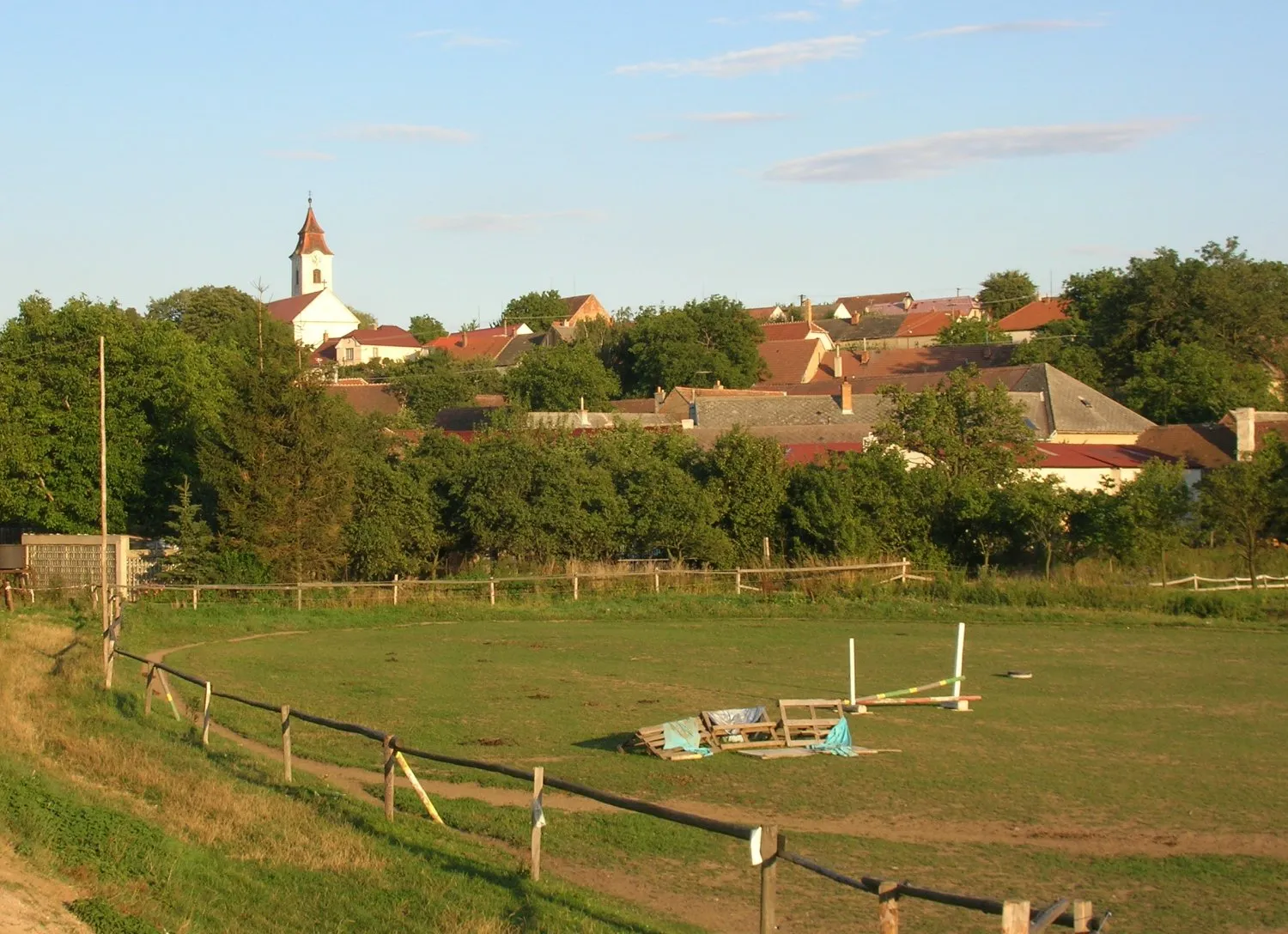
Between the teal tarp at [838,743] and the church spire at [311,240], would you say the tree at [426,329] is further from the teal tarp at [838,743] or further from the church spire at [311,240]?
the teal tarp at [838,743]

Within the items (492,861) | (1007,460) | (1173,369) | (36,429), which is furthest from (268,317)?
(1173,369)

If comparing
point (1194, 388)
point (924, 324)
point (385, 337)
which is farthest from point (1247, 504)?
point (385, 337)

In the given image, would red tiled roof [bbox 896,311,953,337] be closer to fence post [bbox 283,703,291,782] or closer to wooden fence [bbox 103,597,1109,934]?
fence post [bbox 283,703,291,782]

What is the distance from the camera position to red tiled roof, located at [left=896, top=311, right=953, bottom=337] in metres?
131

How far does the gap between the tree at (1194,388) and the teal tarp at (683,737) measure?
58.7 m

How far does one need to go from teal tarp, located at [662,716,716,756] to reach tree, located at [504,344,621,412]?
6540 centimetres

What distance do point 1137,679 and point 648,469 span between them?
71.6ft

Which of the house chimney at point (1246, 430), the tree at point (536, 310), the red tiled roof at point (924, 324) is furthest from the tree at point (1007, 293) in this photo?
the house chimney at point (1246, 430)

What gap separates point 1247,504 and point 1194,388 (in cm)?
3201

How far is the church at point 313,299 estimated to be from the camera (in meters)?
145

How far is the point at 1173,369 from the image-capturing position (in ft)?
238

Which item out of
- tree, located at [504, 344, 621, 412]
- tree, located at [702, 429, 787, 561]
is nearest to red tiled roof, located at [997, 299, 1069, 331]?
tree, located at [504, 344, 621, 412]

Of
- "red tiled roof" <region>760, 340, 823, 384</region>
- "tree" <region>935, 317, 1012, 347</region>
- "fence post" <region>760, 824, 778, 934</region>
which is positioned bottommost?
"fence post" <region>760, 824, 778, 934</region>

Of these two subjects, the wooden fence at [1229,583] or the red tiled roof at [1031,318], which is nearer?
the wooden fence at [1229,583]
